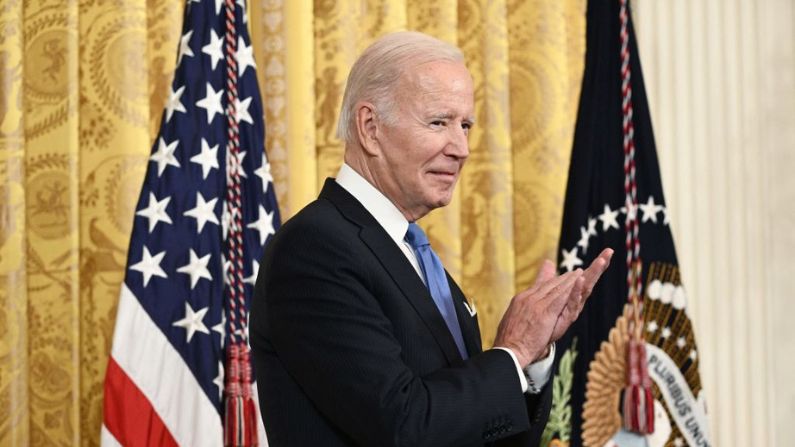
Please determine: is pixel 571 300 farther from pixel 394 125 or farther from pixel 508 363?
pixel 394 125

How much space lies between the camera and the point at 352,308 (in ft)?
5.64

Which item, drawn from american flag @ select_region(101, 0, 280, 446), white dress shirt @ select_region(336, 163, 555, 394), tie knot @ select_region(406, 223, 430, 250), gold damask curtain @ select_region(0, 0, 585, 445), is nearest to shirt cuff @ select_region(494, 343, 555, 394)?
white dress shirt @ select_region(336, 163, 555, 394)

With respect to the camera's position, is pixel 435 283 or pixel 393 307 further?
pixel 435 283

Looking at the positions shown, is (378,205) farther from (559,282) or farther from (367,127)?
(559,282)

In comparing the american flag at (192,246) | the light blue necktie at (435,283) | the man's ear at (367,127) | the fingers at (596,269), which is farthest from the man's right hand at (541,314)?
the american flag at (192,246)

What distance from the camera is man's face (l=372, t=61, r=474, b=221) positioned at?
196 cm

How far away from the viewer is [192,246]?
3100 millimetres

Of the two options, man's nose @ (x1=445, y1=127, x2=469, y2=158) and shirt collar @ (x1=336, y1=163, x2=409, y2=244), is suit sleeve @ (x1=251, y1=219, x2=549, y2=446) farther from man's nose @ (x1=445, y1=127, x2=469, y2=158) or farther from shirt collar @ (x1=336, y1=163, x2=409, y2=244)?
man's nose @ (x1=445, y1=127, x2=469, y2=158)

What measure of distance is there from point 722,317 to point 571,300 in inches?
84.2

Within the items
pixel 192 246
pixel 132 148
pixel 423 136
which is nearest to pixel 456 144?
pixel 423 136

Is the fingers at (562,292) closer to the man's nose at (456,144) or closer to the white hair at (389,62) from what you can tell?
the man's nose at (456,144)

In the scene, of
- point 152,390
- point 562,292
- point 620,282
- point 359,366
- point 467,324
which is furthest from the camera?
point 620,282

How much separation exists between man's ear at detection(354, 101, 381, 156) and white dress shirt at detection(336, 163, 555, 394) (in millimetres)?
56

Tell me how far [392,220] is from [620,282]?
5.40 feet
